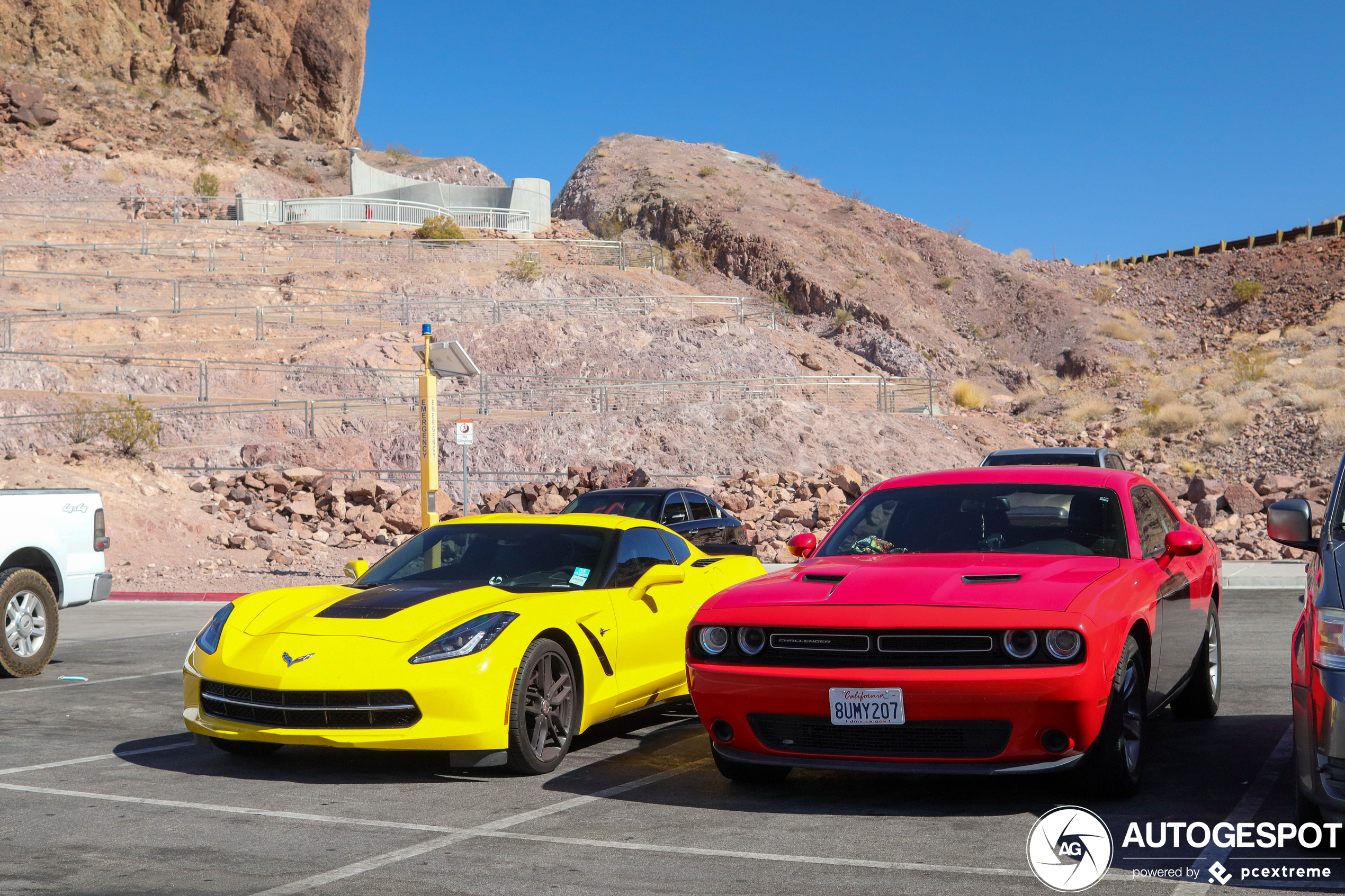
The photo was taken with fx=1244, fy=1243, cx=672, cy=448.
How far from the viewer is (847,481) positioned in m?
28.4

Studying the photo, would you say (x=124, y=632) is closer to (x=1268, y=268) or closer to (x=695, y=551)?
(x=695, y=551)

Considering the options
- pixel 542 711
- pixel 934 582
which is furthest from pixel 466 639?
pixel 934 582

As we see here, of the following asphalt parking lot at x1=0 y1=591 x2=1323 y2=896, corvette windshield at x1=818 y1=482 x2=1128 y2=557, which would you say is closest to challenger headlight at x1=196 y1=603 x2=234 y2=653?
asphalt parking lot at x1=0 y1=591 x2=1323 y2=896

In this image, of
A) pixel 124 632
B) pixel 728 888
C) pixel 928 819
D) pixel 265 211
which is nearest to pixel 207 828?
pixel 728 888

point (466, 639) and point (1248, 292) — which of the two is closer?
point (466, 639)

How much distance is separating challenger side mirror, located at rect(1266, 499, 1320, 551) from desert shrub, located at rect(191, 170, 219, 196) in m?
71.3

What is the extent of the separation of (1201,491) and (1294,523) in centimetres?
2330

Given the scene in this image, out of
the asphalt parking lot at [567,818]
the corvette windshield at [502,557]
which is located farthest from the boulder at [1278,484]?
the corvette windshield at [502,557]

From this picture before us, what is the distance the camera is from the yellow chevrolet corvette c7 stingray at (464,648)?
6.24 m

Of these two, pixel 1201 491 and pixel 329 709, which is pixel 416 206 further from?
pixel 329 709

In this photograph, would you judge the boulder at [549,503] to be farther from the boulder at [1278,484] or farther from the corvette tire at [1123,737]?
the corvette tire at [1123,737]

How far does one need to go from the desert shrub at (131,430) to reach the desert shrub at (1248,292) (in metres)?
64.2

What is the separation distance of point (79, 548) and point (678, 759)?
6.80 meters

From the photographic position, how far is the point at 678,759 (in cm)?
708
